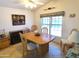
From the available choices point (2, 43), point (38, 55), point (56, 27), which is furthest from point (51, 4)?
point (2, 43)

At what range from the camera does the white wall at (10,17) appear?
266 cm

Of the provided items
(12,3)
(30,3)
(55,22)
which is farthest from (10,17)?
(55,22)

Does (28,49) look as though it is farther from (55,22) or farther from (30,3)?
(30,3)

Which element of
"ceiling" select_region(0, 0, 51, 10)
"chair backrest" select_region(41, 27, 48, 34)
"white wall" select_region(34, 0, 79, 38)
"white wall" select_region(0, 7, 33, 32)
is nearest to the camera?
"white wall" select_region(34, 0, 79, 38)

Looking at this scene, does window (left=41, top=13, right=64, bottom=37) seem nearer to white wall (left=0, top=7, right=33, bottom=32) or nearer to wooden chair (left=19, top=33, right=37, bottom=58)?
white wall (left=0, top=7, right=33, bottom=32)

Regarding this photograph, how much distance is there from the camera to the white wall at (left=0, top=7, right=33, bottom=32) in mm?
2660

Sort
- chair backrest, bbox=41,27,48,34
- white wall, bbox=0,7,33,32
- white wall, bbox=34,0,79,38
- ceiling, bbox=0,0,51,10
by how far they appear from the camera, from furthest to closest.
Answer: chair backrest, bbox=41,27,48,34, white wall, bbox=0,7,33,32, ceiling, bbox=0,0,51,10, white wall, bbox=34,0,79,38

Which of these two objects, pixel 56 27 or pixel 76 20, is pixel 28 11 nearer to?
pixel 56 27

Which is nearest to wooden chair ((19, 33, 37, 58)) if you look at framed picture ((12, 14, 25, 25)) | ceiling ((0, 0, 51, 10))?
framed picture ((12, 14, 25, 25))

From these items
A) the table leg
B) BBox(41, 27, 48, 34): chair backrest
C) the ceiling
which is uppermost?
the ceiling

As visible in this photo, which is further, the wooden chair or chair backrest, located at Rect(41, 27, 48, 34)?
chair backrest, located at Rect(41, 27, 48, 34)

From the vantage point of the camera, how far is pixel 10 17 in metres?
2.94

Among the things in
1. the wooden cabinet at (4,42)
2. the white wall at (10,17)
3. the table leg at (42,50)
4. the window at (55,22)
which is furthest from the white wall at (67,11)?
the wooden cabinet at (4,42)

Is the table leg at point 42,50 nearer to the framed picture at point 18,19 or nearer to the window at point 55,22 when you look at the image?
the window at point 55,22
